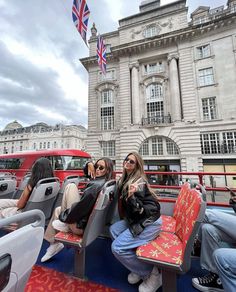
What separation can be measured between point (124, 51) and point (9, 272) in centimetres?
2378

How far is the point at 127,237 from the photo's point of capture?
200 centimetres

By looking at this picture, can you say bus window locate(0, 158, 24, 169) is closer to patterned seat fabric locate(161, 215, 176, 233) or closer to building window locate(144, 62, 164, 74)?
patterned seat fabric locate(161, 215, 176, 233)

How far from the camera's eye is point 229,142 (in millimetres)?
16266

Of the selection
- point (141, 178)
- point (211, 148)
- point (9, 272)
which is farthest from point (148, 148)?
point (9, 272)

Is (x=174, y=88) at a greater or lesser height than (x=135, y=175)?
greater

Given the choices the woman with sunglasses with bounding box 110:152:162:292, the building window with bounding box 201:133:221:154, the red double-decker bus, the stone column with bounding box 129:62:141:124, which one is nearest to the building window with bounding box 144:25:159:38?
the stone column with bounding box 129:62:141:124

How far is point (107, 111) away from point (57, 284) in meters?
21.0

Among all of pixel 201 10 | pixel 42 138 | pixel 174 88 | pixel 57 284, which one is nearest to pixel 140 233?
pixel 57 284

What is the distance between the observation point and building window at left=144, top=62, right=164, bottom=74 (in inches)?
797

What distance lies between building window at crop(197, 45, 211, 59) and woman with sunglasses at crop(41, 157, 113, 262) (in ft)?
70.4

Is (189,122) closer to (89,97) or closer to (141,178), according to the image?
(89,97)

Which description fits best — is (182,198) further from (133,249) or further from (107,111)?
(107,111)

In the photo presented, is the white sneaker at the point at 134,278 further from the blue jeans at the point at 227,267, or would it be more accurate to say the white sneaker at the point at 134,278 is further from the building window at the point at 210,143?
the building window at the point at 210,143

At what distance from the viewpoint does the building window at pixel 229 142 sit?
1608 cm
